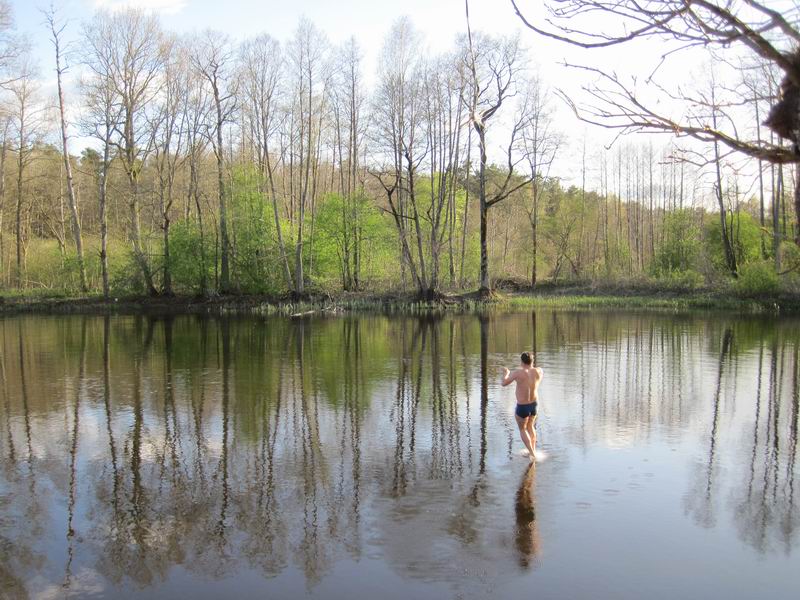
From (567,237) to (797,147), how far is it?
4581 centimetres

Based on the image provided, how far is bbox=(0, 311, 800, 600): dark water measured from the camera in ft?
19.9

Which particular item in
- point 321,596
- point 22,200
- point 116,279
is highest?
point 22,200

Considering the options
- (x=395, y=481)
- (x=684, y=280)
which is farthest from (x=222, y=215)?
(x=395, y=481)

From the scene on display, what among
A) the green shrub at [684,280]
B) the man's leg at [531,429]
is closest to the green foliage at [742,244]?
the green shrub at [684,280]

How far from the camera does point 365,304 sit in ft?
118

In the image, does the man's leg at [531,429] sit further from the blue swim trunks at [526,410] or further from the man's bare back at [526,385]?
the man's bare back at [526,385]

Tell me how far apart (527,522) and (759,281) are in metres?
31.7

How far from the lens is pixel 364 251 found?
42438 mm

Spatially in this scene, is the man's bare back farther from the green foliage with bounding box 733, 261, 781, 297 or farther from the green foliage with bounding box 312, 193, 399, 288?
the green foliage with bounding box 312, 193, 399, 288

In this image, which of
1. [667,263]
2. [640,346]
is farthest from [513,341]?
[667,263]

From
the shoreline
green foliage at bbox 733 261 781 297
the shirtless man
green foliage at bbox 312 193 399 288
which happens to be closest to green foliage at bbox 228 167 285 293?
the shoreline

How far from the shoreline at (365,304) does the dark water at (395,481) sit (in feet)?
57.0

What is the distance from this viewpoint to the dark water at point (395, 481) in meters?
6.05

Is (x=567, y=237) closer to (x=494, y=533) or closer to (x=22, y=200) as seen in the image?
(x=22, y=200)
